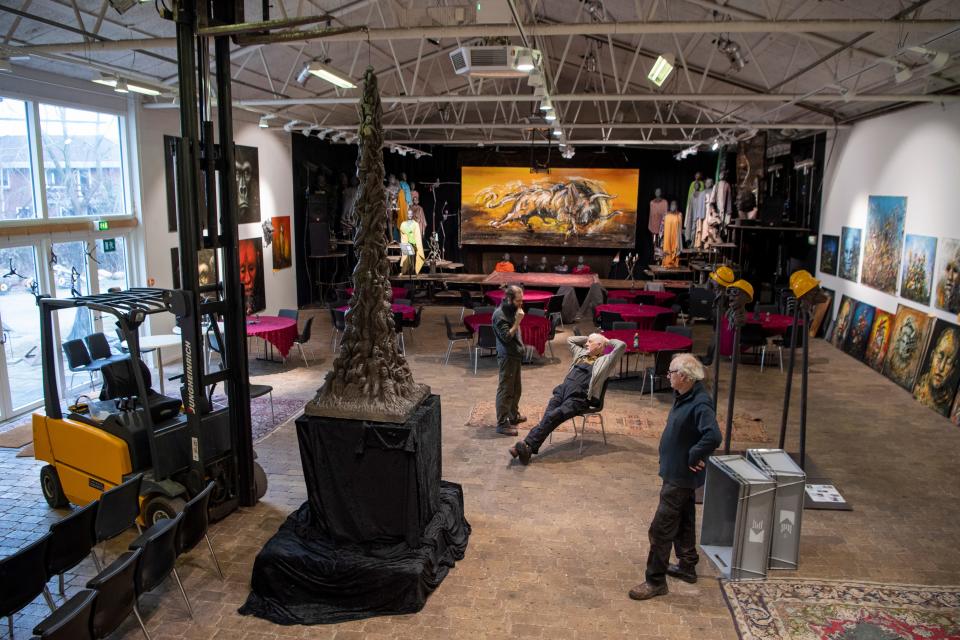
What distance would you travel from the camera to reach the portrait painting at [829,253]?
14.3 m

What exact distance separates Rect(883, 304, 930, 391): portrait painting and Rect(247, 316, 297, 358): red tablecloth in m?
9.25

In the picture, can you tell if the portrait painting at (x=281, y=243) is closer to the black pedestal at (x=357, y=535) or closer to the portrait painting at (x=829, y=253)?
the black pedestal at (x=357, y=535)

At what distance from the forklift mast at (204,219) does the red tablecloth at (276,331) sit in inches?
172

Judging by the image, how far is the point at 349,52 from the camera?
1234cm

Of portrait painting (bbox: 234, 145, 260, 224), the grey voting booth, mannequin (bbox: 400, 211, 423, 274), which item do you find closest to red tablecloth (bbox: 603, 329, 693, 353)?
the grey voting booth

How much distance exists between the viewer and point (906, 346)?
35.6 ft

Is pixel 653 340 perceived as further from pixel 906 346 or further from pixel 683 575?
pixel 683 575

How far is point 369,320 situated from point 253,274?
34.0 feet

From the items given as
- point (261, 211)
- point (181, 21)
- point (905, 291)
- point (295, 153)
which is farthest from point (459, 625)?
point (295, 153)

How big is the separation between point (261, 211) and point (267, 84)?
3184 mm

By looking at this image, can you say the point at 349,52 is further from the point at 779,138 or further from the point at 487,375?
the point at 779,138

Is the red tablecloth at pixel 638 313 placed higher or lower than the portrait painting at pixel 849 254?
lower

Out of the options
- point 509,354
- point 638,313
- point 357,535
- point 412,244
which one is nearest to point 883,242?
point 638,313

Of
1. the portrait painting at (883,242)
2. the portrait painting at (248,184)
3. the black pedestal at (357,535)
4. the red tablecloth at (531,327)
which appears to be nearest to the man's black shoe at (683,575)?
the black pedestal at (357,535)
